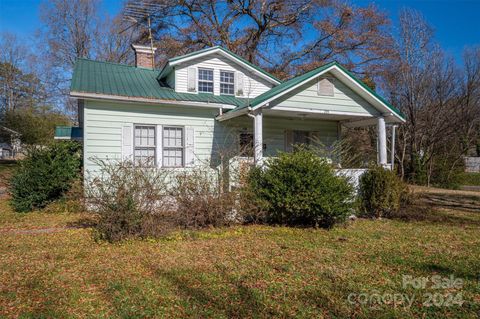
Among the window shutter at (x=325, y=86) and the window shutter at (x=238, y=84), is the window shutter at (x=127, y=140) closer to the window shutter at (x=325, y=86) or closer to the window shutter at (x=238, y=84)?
the window shutter at (x=238, y=84)

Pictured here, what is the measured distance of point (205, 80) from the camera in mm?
12414

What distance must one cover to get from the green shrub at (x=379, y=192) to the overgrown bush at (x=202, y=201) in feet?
14.0

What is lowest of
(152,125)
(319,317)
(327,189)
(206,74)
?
(319,317)

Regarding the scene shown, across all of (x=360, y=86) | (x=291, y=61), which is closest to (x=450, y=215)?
(x=360, y=86)

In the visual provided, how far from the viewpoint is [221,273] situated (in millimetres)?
4480

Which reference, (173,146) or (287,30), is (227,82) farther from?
(287,30)

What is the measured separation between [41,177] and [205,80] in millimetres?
6601

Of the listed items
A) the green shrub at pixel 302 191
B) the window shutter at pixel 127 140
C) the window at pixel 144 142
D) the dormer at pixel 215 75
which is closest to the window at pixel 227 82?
the dormer at pixel 215 75

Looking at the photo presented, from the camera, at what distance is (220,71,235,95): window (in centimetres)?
1270

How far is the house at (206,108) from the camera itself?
9.85 metres

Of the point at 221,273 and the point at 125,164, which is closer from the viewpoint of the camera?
the point at 221,273

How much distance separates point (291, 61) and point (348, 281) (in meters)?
21.7

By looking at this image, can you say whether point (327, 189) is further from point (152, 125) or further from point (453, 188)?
point (453, 188)

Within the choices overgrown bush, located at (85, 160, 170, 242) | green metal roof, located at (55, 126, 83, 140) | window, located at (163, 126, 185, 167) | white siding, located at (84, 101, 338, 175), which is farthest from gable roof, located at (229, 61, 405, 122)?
green metal roof, located at (55, 126, 83, 140)
